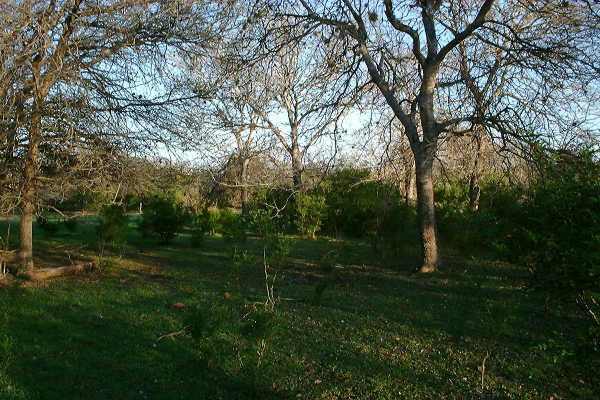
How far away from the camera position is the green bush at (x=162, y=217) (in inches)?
538

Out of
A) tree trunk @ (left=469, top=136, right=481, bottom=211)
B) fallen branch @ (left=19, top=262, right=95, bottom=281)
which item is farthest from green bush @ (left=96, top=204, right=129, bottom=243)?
tree trunk @ (left=469, top=136, right=481, bottom=211)

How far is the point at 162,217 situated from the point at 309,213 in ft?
17.6

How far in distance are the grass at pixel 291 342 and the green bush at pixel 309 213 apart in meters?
7.60

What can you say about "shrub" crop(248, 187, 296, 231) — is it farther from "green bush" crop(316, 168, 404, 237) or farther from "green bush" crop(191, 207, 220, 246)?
"green bush" crop(191, 207, 220, 246)

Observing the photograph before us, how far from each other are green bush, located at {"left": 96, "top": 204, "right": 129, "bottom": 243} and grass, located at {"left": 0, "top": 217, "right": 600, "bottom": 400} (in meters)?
1.75

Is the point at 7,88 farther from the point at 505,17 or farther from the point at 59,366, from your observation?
the point at 505,17

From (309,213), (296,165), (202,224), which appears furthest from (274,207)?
(309,213)

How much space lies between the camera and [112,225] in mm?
10953

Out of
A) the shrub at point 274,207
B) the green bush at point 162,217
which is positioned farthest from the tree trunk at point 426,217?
the green bush at point 162,217

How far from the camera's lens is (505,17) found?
1020 centimetres

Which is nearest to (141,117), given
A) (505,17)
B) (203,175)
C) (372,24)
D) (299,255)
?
(203,175)

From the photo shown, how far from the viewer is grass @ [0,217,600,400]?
150 inches

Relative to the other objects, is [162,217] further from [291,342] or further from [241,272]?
[291,342]

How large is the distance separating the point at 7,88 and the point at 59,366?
3.93m
